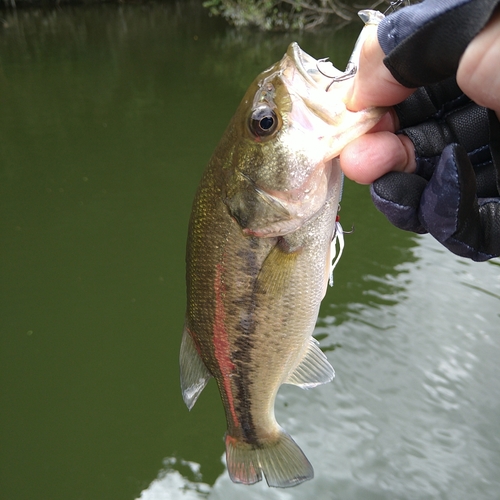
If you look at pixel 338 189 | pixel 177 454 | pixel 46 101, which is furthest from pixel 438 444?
pixel 46 101

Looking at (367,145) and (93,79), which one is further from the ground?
(367,145)

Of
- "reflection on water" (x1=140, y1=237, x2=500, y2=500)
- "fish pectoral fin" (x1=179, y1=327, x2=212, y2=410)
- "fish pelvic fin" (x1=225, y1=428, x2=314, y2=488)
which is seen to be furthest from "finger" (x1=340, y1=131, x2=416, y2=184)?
"reflection on water" (x1=140, y1=237, x2=500, y2=500)

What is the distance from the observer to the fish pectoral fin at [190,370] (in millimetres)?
1883

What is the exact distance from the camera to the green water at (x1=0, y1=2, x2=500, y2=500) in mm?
3502

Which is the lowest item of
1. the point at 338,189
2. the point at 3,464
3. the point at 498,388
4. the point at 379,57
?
the point at 3,464

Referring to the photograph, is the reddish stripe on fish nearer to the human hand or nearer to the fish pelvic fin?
the fish pelvic fin

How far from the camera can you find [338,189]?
5.15ft

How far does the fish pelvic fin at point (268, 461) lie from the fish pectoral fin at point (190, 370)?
286 mm

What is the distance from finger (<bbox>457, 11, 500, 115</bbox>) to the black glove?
30 centimetres

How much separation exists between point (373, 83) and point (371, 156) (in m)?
0.21

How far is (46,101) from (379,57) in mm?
9899

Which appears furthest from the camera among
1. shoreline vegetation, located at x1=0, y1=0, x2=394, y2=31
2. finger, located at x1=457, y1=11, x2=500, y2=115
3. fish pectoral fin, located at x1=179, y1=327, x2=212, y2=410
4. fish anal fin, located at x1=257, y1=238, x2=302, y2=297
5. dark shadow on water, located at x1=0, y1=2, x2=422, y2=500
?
shoreline vegetation, located at x1=0, y1=0, x2=394, y2=31

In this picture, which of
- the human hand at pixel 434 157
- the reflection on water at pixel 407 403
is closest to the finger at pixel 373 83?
the human hand at pixel 434 157

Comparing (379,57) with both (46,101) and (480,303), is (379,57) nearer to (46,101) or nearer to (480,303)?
(480,303)
